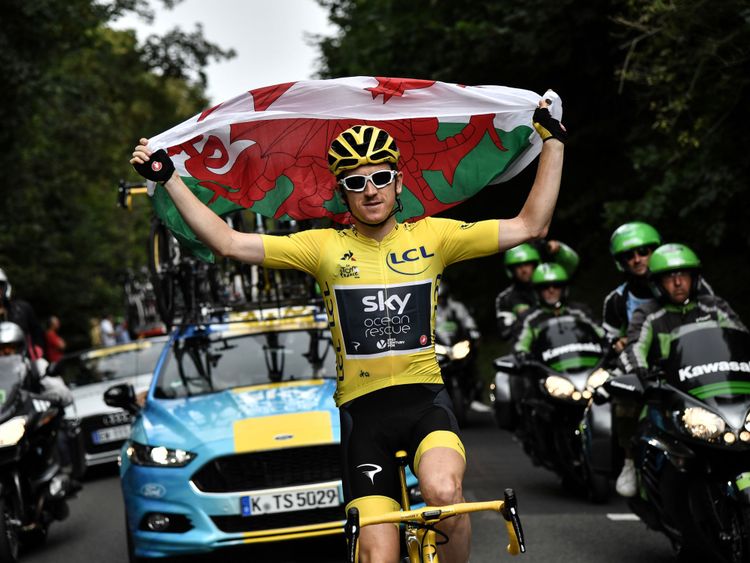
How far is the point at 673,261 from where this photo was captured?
305 inches

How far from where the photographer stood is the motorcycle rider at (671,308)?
25.4 ft

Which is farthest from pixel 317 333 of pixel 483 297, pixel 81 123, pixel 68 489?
pixel 81 123

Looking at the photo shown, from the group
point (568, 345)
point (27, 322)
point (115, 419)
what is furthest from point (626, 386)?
point (115, 419)

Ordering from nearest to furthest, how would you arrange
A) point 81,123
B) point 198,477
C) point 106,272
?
point 198,477
point 81,123
point 106,272

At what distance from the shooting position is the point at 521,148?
22.2ft

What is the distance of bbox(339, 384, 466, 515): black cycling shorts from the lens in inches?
201

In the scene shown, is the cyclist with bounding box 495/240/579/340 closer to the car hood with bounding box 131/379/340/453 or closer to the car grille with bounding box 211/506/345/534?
the car hood with bounding box 131/379/340/453

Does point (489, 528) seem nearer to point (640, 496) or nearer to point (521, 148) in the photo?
point (640, 496)

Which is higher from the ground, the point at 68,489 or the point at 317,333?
the point at 317,333

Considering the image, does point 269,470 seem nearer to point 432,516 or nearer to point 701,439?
point 701,439

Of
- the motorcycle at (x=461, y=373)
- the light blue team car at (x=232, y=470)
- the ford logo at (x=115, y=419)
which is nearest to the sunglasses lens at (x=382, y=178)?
the light blue team car at (x=232, y=470)

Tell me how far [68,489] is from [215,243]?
608 centimetres

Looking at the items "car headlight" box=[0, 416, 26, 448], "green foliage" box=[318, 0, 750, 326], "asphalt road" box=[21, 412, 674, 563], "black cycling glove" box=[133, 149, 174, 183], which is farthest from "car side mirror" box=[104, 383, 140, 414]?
"green foliage" box=[318, 0, 750, 326]

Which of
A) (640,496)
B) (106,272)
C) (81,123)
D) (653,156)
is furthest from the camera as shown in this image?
(106,272)
